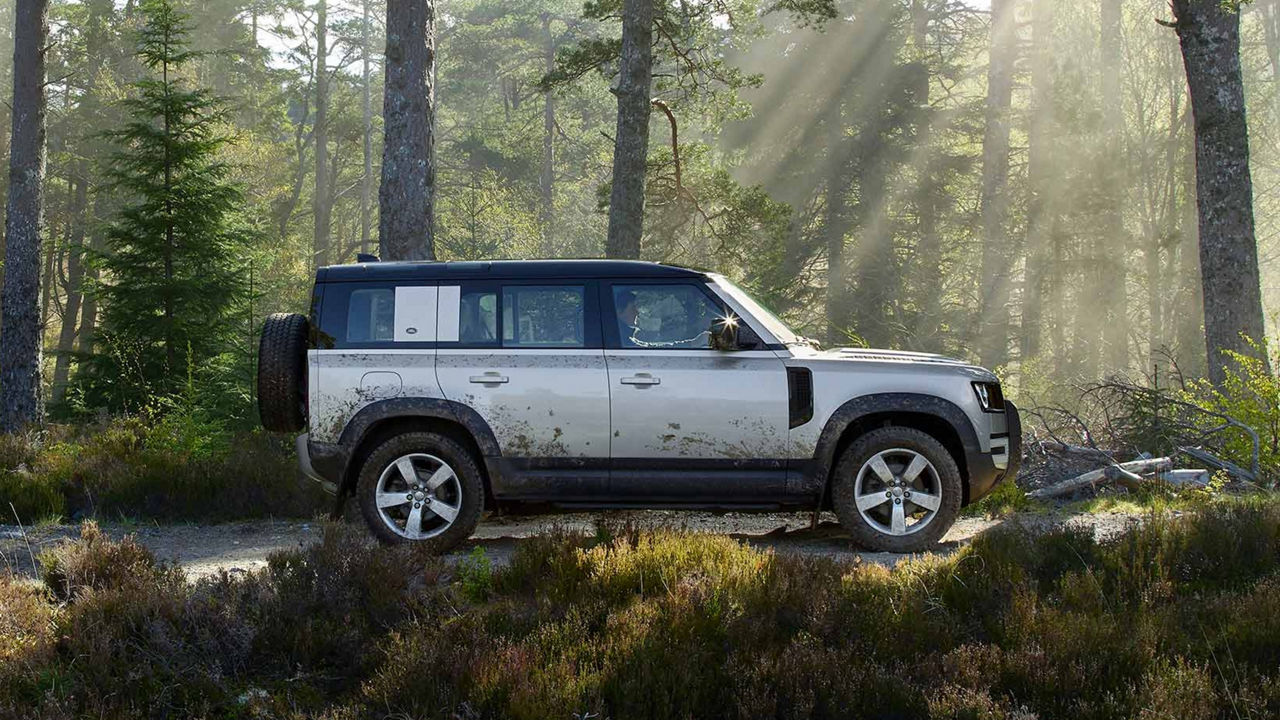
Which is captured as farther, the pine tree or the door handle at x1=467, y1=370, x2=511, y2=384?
the pine tree

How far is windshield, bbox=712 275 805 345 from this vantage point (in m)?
8.04

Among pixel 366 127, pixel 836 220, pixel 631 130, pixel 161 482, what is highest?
pixel 366 127

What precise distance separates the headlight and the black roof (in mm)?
2260

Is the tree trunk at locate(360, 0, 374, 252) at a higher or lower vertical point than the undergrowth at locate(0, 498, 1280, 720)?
higher

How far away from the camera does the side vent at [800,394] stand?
309 inches

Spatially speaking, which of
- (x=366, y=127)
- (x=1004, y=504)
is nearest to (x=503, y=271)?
(x=1004, y=504)

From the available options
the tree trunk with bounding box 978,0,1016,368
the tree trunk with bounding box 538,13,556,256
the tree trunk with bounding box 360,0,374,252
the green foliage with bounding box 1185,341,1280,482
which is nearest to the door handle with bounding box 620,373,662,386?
the green foliage with bounding box 1185,341,1280,482

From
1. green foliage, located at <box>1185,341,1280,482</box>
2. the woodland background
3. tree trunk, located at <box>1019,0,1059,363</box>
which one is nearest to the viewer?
green foliage, located at <box>1185,341,1280,482</box>

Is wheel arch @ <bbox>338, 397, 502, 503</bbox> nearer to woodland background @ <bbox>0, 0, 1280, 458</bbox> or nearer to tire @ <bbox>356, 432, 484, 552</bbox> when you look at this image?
tire @ <bbox>356, 432, 484, 552</bbox>

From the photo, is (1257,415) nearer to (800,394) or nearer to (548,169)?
(800,394)

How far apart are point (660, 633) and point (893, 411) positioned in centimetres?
319

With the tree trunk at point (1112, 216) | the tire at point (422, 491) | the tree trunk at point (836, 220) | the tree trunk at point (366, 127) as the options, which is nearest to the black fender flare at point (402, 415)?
the tire at point (422, 491)

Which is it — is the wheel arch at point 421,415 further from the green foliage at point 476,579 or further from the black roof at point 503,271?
the green foliage at point 476,579

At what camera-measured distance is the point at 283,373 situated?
8.12m
